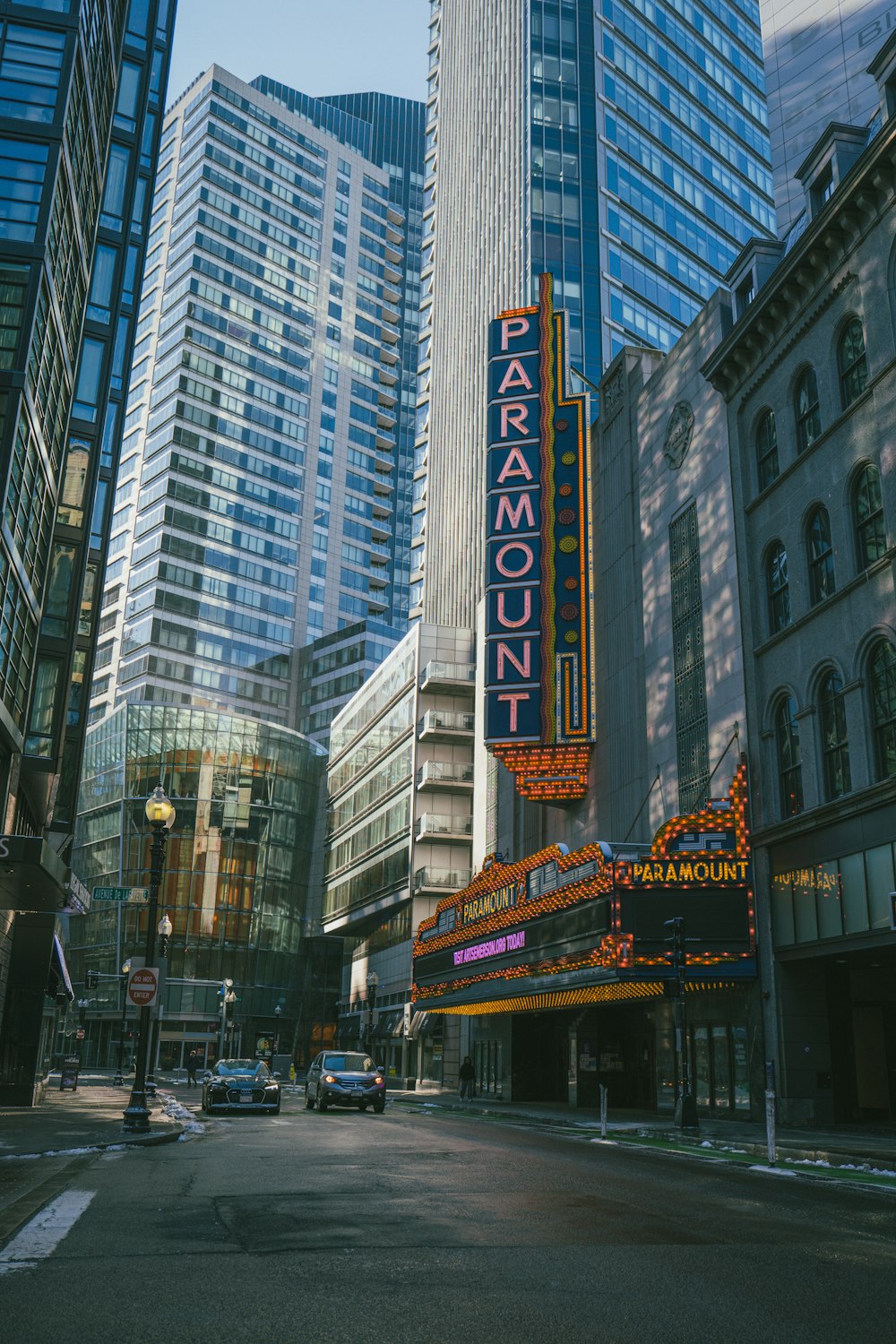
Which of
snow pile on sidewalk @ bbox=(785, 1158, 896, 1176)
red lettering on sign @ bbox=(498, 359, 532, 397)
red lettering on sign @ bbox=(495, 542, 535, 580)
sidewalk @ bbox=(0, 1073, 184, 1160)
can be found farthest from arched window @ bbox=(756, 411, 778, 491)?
sidewalk @ bbox=(0, 1073, 184, 1160)

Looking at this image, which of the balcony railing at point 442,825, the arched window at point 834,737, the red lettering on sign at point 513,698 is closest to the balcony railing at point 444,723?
the balcony railing at point 442,825

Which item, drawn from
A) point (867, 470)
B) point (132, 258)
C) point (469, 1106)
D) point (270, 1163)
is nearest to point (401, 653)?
point (132, 258)

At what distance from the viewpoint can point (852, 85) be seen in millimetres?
36562

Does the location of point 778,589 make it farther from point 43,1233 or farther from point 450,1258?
point 43,1233

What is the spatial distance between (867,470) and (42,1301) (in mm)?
24921

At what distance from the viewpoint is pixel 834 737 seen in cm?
2798

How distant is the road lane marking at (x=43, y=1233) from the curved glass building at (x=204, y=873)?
91357 mm

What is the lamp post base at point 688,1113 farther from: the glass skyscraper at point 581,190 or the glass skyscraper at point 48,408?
the glass skyscraper at point 581,190

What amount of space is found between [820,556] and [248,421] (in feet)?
→ 391

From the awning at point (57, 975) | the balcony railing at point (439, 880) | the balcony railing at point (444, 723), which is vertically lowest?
the awning at point (57, 975)

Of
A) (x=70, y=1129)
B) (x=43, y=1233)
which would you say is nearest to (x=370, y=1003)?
(x=70, y=1129)

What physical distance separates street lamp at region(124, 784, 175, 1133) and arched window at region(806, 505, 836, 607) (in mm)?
16235

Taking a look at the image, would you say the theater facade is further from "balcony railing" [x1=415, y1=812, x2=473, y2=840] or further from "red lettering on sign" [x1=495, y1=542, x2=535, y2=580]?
"balcony railing" [x1=415, y1=812, x2=473, y2=840]

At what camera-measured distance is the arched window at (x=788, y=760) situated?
96.7 ft
